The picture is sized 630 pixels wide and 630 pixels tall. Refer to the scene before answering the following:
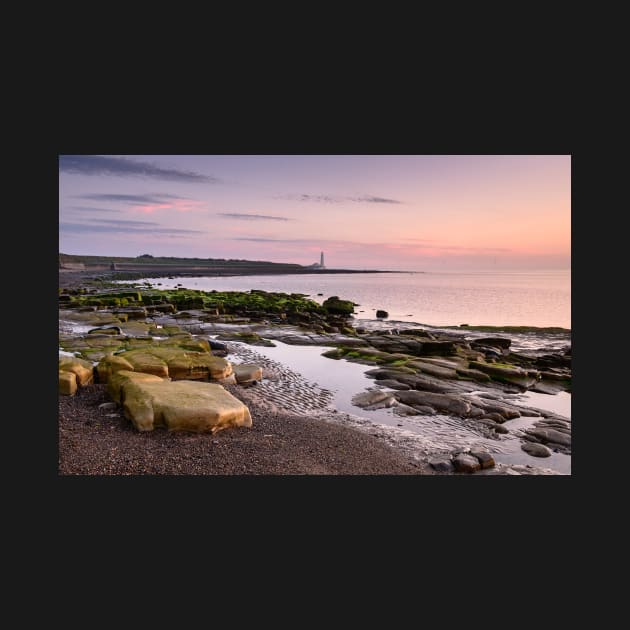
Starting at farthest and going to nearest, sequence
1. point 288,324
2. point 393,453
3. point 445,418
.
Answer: point 288,324 → point 445,418 → point 393,453

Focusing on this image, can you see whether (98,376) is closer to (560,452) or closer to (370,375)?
(370,375)

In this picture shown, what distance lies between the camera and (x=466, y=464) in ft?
28.5

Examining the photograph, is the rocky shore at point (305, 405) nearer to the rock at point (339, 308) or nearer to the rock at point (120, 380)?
the rock at point (120, 380)

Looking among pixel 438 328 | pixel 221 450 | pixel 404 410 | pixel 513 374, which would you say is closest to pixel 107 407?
pixel 221 450

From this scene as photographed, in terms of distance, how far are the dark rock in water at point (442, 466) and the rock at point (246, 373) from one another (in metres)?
6.70

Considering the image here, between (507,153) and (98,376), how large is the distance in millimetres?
11323

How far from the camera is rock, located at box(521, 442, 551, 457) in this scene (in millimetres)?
9672

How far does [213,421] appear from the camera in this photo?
8.87 metres

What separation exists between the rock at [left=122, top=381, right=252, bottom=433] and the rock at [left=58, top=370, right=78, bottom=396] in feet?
6.17

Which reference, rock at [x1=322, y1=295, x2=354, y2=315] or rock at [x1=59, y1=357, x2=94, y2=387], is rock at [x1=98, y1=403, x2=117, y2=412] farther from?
rock at [x1=322, y1=295, x2=354, y2=315]

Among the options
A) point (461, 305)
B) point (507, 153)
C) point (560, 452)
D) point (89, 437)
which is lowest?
point (560, 452)

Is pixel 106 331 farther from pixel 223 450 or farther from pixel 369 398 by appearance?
pixel 223 450

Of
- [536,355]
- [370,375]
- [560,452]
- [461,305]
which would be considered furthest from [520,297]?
[560,452]

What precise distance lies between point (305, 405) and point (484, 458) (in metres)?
4.92
